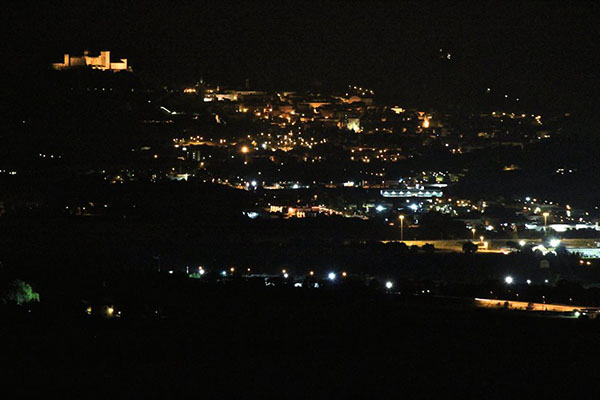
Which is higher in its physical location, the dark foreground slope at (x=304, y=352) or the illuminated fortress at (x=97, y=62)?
the illuminated fortress at (x=97, y=62)

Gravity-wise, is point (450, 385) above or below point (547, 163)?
below

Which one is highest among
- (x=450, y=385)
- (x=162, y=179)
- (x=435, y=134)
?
(x=435, y=134)

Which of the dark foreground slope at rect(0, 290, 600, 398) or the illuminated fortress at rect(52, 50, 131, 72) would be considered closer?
the dark foreground slope at rect(0, 290, 600, 398)

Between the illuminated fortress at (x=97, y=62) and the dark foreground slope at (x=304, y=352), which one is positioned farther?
the illuminated fortress at (x=97, y=62)

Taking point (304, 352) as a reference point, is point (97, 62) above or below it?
above

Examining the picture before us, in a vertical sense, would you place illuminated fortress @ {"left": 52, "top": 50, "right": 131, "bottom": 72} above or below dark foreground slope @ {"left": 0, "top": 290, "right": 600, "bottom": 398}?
above

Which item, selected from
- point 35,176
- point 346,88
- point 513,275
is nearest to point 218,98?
point 346,88

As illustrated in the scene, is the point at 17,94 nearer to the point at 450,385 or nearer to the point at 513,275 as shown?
the point at 513,275

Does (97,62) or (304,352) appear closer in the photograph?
(304,352)
